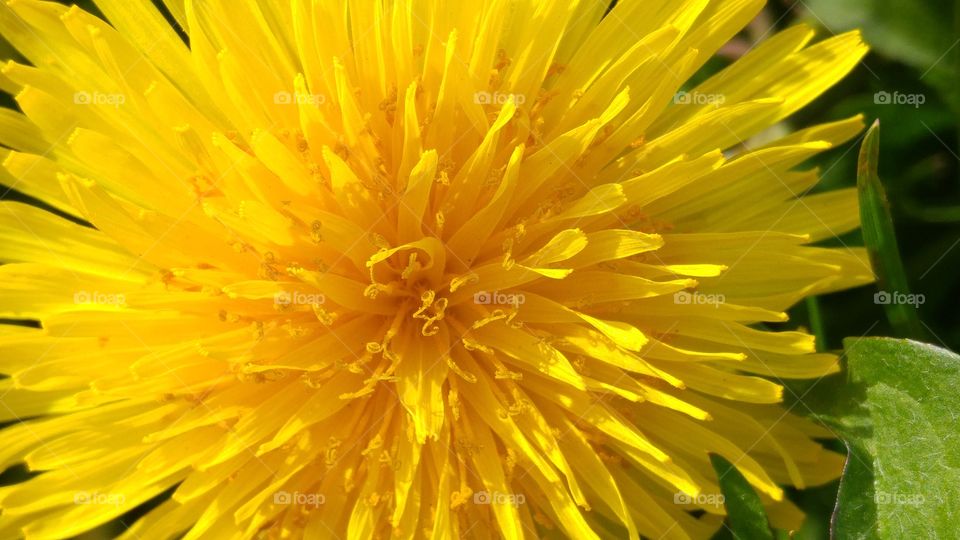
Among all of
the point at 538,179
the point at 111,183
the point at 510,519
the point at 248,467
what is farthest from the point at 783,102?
the point at 111,183

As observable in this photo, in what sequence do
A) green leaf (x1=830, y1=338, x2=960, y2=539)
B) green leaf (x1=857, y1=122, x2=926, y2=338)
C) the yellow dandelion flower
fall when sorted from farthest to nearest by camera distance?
green leaf (x1=857, y1=122, x2=926, y2=338), green leaf (x1=830, y1=338, x2=960, y2=539), the yellow dandelion flower

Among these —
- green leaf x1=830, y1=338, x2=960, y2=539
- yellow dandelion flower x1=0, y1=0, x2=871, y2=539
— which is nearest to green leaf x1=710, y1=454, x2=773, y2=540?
yellow dandelion flower x1=0, y1=0, x2=871, y2=539

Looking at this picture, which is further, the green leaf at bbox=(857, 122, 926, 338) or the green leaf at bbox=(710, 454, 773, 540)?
the green leaf at bbox=(857, 122, 926, 338)

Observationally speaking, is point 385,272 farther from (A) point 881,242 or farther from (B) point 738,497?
(A) point 881,242

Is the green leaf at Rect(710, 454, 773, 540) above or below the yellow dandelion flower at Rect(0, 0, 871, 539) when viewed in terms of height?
below

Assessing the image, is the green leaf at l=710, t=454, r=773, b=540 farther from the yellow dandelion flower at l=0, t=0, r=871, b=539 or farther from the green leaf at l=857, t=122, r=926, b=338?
the green leaf at l=857, t=122, r=926, b=338

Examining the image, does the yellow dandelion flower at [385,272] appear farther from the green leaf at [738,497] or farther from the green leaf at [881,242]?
the green leaf at [881,242]

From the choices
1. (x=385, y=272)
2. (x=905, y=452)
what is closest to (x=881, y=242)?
(x=905, y=452)
